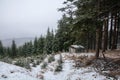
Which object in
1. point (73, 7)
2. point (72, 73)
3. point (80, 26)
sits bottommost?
point (72, 73)

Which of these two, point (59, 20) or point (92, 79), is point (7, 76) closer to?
point (92, 79)

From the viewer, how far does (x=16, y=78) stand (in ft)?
36.0

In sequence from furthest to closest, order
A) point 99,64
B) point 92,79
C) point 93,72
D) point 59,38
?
point 59,38
point 99,64
point 93,72
point 92,79

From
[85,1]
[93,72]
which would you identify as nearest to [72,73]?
[93,72]

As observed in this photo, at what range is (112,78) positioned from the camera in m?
11.2

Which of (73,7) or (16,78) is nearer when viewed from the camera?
(16,78)

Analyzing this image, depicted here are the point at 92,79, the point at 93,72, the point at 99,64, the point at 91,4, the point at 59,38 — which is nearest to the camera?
the point at 92,79

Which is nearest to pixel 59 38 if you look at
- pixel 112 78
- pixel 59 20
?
pixel 59 20

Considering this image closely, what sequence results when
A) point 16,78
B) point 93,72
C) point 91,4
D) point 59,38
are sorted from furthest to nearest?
1. point 59,38
2. point 91,4
3. point 93,72
4. point 16,78

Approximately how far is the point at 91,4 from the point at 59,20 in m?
31.7

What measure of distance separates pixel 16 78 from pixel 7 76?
0.68 meters

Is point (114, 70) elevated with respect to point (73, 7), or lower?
lower

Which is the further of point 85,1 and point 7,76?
point 85,1

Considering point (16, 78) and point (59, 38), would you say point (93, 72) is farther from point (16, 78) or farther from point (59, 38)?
point (59, 38)
